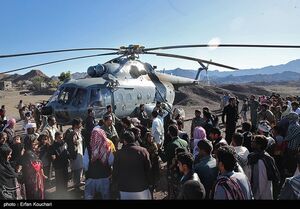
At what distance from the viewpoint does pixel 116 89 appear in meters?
11.4

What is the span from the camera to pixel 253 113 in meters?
13.3

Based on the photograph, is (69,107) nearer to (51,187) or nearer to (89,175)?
(51,187)

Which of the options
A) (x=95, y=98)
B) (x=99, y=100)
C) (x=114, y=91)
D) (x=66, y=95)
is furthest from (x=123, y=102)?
(x=66, y=95)

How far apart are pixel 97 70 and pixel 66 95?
5.36 ft

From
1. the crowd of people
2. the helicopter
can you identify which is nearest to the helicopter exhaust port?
the helicopter

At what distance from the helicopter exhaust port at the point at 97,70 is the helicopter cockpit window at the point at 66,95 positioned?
4.64ft

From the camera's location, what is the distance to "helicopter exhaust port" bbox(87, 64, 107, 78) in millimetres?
11680

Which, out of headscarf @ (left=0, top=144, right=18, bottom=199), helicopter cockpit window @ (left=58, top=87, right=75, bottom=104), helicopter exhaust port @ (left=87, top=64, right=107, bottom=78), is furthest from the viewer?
helicopter exhaust port @ (left=87, top=64, right=107, bottom=78)

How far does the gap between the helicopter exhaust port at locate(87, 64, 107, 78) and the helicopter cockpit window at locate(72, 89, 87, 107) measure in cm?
138

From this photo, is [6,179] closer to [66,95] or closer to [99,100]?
[99,100]

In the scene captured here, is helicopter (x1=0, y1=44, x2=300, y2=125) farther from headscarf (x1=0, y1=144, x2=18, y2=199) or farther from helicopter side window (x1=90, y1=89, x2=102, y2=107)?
headscarf (x1=0, y1=144, x2=18, y2=199)
